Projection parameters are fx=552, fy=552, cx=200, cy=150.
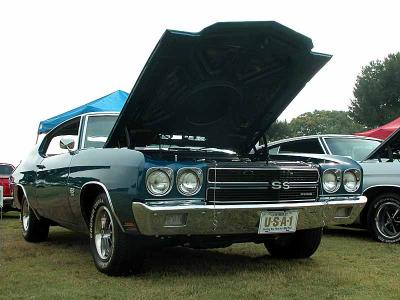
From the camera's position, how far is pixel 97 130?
615 cm

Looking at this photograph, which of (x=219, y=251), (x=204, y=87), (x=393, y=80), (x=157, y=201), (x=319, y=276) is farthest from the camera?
(x=393, y=80)

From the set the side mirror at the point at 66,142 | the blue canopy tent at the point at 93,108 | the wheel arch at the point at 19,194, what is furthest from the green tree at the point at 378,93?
the side mirror at the point at 66,142

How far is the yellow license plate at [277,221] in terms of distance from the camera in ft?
15.4

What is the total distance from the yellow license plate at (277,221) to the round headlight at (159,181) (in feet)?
2.85

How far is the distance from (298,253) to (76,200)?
2.35 m

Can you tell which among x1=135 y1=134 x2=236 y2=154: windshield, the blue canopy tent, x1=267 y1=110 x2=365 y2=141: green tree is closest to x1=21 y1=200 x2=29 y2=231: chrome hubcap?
x1=135 y1=134 x2=236 y2=154: windshield

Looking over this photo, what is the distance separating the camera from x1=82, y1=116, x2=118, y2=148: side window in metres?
5.96

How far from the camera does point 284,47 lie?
5176 mm

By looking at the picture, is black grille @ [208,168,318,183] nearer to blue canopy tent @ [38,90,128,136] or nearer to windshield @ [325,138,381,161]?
windshield @ [325,138,381,161]

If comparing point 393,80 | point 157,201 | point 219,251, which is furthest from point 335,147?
point 393,80

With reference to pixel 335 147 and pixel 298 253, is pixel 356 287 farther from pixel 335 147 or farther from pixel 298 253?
pixel 335 147

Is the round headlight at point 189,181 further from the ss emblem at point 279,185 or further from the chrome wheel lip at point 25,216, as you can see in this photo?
the chrome wheel lip at point 25,216

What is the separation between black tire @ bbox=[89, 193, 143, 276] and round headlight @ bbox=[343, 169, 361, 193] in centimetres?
205

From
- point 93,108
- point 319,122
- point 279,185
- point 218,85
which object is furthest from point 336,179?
point 319,122
